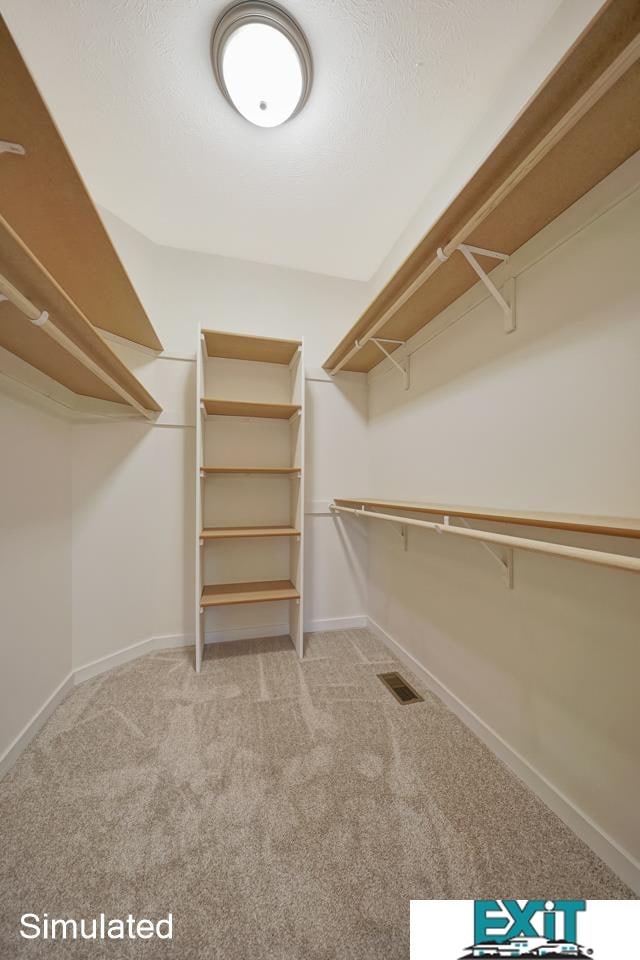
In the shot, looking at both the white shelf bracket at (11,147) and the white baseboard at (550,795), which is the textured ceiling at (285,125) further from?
the white baseboard at (550,795)

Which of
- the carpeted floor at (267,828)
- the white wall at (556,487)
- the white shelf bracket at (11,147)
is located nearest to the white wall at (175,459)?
the carpeted floor at (267,828)

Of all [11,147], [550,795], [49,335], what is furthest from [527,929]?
[11,147]

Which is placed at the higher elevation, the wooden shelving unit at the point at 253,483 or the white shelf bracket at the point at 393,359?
the white shelf bracket at the point at 393,359

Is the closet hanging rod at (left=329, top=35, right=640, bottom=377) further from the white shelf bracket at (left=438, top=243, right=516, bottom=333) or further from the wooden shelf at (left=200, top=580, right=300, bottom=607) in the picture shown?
the wooden shelf at (left=200, top=580, right=300, bottom=607)

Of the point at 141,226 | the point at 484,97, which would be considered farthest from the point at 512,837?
the point at 141,226

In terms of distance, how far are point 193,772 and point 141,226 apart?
2.88m

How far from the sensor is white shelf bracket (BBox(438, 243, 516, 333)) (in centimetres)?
122

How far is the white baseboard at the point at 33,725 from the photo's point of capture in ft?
4.08

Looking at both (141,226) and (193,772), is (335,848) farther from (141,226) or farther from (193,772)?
(141,226)

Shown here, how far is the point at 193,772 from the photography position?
1.25 m

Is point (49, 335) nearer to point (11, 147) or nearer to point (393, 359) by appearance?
point (11, 147)

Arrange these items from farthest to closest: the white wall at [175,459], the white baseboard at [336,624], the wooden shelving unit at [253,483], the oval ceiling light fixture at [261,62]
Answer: the white baseboard at [336,624] < the wooden shelving unit at [253,483] < the white wall at [175,459] < the oval ceiling light fixture at [261,62]

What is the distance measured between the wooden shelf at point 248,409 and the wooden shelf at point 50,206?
0.61 m

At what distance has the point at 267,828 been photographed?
105 cm
